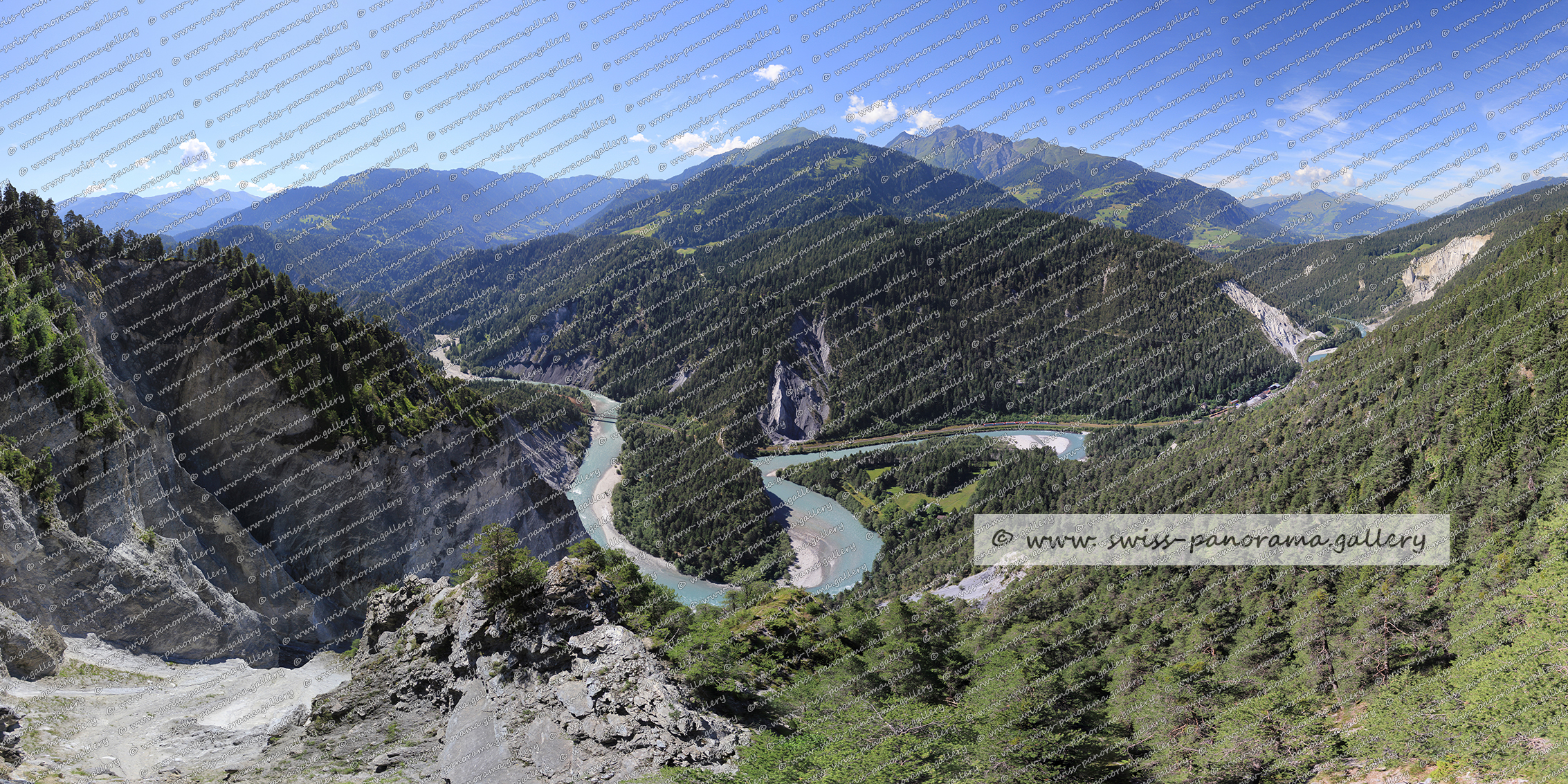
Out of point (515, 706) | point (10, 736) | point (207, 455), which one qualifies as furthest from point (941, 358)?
point (10, 736)

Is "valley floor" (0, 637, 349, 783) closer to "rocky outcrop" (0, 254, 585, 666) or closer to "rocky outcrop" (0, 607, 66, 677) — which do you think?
"rocky outcrop" (0, 607, 66, 677)

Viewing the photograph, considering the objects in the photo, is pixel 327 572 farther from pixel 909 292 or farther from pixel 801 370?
pixel 909 292

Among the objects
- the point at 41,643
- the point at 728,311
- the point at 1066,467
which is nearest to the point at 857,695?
the point at 41,643

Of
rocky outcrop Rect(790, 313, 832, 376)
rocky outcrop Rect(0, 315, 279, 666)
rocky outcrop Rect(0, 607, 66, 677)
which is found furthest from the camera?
rocky outcrop Rect(790, 313, 832, 376)

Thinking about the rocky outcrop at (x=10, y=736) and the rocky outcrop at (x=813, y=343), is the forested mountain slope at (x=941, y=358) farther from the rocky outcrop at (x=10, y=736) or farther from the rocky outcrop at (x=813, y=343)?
→ the rocky outcrop at (x=10, y=736)

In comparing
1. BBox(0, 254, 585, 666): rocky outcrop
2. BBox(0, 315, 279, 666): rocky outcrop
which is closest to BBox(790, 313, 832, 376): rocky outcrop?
BBox(0, 254, 585, 666): rocky outcrop

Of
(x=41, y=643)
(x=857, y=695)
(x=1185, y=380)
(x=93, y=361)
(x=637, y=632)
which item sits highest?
(x=93, y=361)

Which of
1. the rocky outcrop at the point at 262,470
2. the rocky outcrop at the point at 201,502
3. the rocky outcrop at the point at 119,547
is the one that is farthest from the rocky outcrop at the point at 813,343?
the rocky outcrop at the point at 119,547
